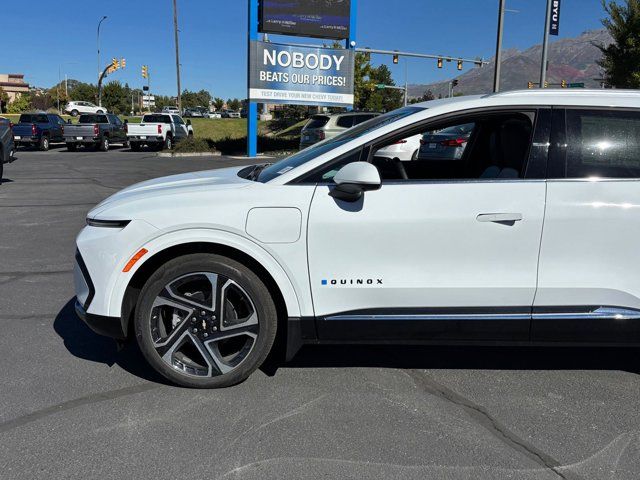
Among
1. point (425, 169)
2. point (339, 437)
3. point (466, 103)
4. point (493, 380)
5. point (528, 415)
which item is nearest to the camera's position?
point (339, 437)

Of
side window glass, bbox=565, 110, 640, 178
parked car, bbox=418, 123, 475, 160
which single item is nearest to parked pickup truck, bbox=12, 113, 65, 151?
parked car, bbox=418, 123, 475, 160

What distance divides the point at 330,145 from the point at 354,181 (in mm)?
601

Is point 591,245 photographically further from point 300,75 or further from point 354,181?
point 300,75

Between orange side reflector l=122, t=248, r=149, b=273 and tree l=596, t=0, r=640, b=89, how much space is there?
26918 mm

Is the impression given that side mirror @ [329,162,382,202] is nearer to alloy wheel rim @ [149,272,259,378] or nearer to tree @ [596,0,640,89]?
alloy wheel rim @ [149,272,259,378]

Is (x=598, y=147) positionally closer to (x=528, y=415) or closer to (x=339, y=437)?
(x=528, y=415)

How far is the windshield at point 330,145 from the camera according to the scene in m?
3.60

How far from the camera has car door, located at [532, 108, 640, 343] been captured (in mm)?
3320

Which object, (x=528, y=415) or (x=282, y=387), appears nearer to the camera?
(x=528, y=415)

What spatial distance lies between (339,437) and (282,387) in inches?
26.4

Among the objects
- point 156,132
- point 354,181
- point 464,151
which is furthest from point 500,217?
point 156,132

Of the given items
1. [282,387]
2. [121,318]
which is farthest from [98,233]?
[282,387]

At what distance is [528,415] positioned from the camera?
331 cm

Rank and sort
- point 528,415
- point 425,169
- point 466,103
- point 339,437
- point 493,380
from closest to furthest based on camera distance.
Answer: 1. point 339,437
2. point 528,415
3. point 466,103
4. point 493,380
5. point 425,169
